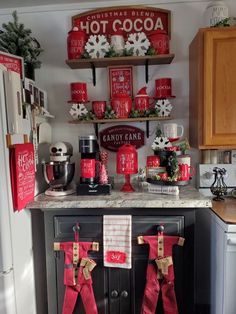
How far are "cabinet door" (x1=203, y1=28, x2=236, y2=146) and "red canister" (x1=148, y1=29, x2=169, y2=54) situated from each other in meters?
0.28

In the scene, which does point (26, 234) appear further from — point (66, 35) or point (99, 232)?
point (66, 35)

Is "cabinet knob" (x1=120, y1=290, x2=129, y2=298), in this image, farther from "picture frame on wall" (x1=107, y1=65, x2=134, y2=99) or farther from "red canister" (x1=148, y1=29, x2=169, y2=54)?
"red canister" (x1=148, y1=29, x2=169, y2=54)

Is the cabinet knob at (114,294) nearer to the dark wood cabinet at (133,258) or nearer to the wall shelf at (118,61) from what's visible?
the dark wood cabinet at (133,258)

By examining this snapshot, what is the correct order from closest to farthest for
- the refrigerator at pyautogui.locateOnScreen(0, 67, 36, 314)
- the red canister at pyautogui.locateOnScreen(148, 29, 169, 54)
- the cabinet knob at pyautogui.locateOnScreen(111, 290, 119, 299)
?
1. the refrigerator at pyautogui.locateOnScreen(0, 67, 36, 314)
2. the cabinet knob at pyautogui.locateOnScreen(111, 290, 119, 299)
3. the red canister at pyautogui.locateOnScreen(148, 29, 169, 54)

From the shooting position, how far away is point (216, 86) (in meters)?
1.58

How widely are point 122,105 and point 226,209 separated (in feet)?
3.09

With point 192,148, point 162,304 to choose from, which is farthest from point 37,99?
point 162,304

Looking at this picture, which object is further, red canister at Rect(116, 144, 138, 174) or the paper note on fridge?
red canister at Rect(116, 144, 138, 174)

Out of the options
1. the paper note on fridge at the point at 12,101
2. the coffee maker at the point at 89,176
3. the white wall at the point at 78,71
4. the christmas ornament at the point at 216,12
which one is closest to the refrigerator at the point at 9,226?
the paper note on fridge at the point at 12,101

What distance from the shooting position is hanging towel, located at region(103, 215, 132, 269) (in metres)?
1.47

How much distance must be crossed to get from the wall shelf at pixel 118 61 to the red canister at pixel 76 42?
2.3 inches

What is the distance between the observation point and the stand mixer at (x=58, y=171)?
1642 millimetres

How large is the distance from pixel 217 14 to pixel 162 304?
1847 mm

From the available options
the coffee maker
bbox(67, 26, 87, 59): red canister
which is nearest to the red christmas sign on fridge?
the coffee maker
